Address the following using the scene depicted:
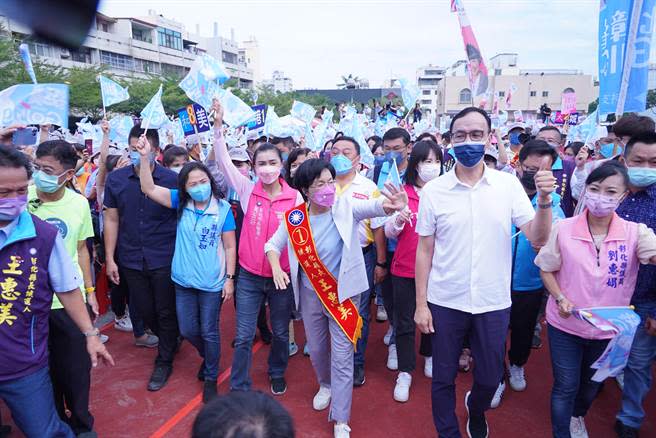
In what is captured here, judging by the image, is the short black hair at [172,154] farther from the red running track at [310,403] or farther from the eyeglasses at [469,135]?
the eyeglasses at [469,135]

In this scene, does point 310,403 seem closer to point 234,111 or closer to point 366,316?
point 366,316

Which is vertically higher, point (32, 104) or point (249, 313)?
point (32, 104)

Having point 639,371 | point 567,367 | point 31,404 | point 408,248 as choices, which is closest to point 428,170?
point 408,248

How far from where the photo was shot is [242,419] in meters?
1.13

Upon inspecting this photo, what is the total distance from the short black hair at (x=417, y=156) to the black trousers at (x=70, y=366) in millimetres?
2476

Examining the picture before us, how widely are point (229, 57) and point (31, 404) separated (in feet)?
188

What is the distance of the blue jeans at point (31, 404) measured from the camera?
218 cm

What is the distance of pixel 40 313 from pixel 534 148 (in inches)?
131

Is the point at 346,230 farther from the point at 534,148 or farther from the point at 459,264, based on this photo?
→ the point at 534,148

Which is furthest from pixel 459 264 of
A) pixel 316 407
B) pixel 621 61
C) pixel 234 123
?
pixel 234 123

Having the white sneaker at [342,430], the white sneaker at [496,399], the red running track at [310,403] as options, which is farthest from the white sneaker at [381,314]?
the white sneaker at [342,430]

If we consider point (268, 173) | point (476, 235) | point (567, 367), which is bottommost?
point (567, 367)

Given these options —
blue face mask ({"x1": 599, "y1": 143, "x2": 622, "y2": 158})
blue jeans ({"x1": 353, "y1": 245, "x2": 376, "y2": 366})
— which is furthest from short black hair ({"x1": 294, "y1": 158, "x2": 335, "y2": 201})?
blue face mask ({"x1": 599, "y1": 143, "x2": 622, "y2": 158})

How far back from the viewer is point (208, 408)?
1.17m
